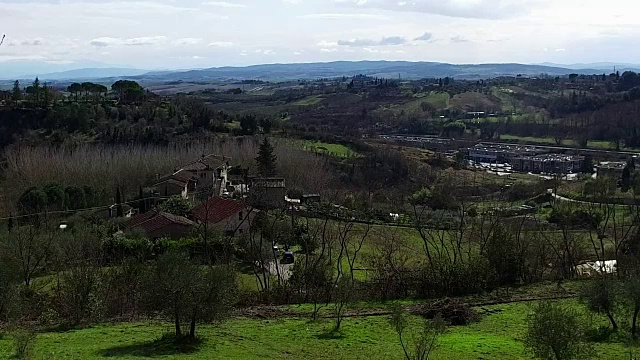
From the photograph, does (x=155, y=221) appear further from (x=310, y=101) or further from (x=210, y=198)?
(x=310, y=101)

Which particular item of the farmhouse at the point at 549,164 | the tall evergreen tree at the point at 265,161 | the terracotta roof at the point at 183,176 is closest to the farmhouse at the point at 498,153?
the farmhouse at the point at 549,164

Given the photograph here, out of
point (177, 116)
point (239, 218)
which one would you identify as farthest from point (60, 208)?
point (177, 116)

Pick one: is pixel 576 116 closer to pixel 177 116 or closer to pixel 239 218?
pixel 177 116

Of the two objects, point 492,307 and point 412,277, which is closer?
point 492,307

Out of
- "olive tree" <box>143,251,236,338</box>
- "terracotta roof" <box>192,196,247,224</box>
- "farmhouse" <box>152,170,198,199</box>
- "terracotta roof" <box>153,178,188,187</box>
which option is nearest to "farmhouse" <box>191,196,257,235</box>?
"terracotta roof" <box>192,196,247,224</box>

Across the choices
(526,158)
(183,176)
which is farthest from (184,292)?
(526,158)

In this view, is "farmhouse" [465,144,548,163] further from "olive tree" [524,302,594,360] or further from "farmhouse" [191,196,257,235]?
"olive tree" [524,302,594,360]

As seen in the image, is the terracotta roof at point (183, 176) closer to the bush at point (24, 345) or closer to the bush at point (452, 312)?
the bush at point (452, 312)

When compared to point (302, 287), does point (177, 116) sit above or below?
above
